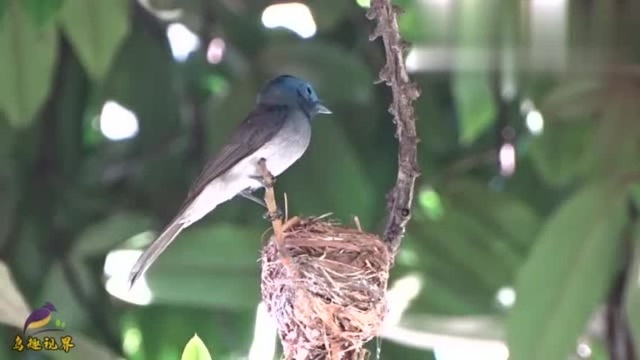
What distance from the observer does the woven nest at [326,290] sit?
3.97 feet

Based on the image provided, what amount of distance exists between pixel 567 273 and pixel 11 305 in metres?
1.01

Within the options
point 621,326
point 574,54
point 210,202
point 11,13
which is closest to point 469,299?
point 621,326

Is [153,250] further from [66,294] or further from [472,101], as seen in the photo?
[472,101]

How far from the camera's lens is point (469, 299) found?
6.57ft

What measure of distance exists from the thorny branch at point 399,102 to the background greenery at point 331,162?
67 cm

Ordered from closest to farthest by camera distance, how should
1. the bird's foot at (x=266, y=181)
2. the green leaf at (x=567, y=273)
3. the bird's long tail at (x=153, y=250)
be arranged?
the bird's foot at (x=266, y=181), the bird's long tail at (x=153, y=250), the green leaf at (x=567, y=273)

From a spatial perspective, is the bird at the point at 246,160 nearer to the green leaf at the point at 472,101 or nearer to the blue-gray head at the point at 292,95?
the blue-gray head at the point at 292,95

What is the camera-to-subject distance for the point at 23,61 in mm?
2023

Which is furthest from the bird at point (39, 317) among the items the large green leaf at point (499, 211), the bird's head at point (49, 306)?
the large green leaf at point (499, 211)

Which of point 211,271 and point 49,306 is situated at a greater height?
point 211,271

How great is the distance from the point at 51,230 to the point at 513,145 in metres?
0.95

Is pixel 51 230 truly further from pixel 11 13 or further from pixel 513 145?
pixel 513 145

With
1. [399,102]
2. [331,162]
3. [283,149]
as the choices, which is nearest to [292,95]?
[283,149]

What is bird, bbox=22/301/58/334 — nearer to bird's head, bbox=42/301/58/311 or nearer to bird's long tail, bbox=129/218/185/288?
bird's head, bbox=42/301/58/311
